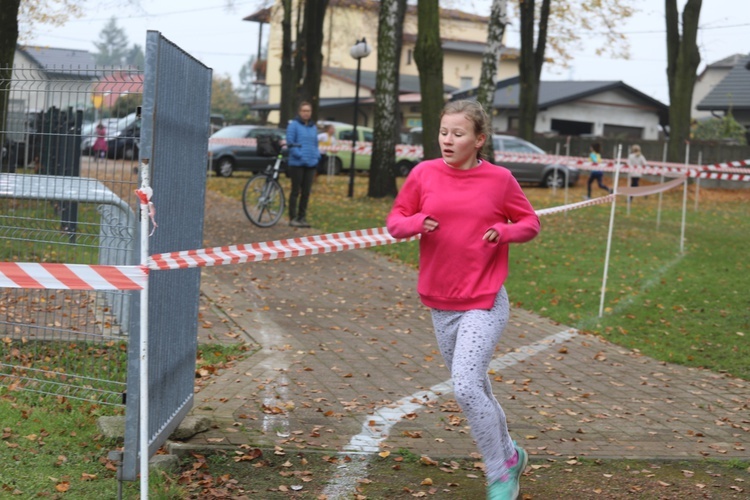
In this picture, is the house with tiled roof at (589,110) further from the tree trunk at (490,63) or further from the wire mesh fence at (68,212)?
the wire mesh fence at (68,212)

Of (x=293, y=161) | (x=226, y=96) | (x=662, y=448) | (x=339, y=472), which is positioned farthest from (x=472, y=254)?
(x=226, y=96)

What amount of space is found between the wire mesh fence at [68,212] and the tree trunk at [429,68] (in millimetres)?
13860

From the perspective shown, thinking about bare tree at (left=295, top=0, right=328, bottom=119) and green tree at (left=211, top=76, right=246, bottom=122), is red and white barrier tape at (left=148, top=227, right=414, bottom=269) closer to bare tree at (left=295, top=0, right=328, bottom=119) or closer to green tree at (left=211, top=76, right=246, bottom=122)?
bare tree at (left=295, top=0, right=328, bottom=119)

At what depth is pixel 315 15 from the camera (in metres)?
30.7

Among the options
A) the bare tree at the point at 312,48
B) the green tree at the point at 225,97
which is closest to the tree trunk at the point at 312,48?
the bare tree at the point at 312,48

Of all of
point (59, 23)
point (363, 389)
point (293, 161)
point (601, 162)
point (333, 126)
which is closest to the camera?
point (363, 389)

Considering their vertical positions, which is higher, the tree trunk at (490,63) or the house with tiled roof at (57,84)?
the tree trunk at (490,63)

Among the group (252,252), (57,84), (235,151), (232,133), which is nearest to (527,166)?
(235,151)

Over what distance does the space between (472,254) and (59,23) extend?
32.0 metres

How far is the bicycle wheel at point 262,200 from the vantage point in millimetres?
17309

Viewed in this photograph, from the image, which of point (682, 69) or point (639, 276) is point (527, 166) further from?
point (639, 276)

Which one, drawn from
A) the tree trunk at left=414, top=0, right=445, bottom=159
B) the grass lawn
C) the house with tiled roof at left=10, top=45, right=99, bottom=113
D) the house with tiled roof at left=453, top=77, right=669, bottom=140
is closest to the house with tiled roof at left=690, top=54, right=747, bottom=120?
Answer: the house with tiled roof at left=453, top=77, right=669, bottom=140

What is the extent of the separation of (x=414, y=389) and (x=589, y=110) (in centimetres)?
5113

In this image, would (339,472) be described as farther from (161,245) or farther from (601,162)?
(601,162)
